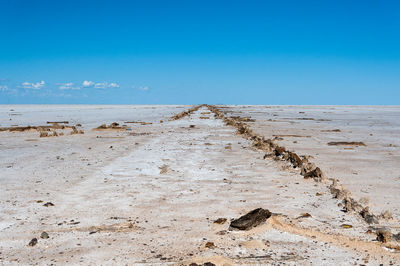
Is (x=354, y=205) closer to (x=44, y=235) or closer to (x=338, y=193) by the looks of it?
(x=338, y=193)

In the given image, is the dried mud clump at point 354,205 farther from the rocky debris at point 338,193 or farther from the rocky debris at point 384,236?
the rocky debris at point 384,236

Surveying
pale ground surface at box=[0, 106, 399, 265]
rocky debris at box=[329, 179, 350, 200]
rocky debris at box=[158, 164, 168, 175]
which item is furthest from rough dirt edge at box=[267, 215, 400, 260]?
rocky debris at box=[158, 164, 168, 175]

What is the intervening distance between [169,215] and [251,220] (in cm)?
105

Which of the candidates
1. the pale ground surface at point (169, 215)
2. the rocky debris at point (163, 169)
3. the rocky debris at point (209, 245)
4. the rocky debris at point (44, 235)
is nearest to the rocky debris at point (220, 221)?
the pale ground surface at point (169, 215)

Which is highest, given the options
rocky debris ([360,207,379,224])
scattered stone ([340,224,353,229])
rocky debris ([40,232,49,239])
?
rocky debris ([360,207,379,224])

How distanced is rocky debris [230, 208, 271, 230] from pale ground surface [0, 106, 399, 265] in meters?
0.08

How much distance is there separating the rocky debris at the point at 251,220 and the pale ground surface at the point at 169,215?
0.08m

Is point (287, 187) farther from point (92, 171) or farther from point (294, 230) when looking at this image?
point (92, 171)

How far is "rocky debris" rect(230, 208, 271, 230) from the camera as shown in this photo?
166 inches

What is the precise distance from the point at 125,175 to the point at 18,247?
3535 millimetres

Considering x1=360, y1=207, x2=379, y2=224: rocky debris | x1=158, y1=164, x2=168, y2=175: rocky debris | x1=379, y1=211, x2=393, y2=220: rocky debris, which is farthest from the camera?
x1=158, y1=164, x2=168, y2=175: rocky debris

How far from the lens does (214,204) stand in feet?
17.4

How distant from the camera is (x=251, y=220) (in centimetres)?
428

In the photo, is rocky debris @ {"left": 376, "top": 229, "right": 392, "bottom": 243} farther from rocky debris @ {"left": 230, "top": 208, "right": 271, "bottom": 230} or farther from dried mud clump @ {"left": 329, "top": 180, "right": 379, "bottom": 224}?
rocky debris @ {"left": 230, "top": 208, "right": 271, "bottom": 230}
